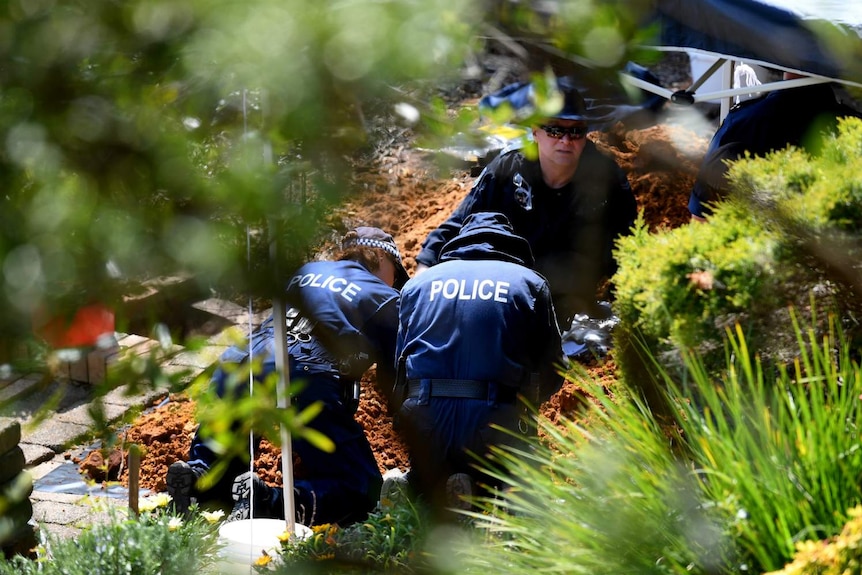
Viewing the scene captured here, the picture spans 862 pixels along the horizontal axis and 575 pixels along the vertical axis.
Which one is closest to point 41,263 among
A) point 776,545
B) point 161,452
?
point 776,545

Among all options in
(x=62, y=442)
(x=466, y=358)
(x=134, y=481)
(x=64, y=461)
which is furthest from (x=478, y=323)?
(x=64, y=461)

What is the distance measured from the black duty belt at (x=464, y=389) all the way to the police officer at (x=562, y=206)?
4.65 ft

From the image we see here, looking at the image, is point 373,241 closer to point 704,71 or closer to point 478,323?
point 478,323

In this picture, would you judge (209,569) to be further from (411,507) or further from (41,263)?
(41,263)

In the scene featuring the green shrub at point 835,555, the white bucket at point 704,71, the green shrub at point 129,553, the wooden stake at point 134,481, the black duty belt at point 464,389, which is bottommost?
the green shrub at point 129,553

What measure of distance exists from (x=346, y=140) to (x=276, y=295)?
0.55ft

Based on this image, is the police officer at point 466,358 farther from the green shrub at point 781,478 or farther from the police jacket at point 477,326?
the green shrub at point 781,478

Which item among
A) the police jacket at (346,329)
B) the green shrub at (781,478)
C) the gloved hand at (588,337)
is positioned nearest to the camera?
the green shrub at (781,478)

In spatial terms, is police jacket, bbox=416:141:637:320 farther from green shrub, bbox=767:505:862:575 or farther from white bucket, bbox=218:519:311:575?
green shrub, bbox=767:505:862:575

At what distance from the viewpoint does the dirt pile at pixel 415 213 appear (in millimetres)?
4941

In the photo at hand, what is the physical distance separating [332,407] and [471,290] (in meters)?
0.85

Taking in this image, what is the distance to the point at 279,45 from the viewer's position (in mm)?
853

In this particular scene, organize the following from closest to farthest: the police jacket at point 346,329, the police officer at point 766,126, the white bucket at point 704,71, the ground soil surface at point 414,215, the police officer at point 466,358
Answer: the police officer at point 466,358
the police jacket at point 346,329
the police officer at point 766,126
the ground soil surface at point 414,215
the white bucket at point 704,71

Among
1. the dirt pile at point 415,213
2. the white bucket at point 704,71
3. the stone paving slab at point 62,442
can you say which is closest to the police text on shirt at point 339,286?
the stone paving slab at point 62,442
